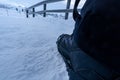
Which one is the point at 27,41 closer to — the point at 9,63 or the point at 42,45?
the point at 42,45

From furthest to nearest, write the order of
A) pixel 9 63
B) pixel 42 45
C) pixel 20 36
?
1. pixel 20 36
2. pixel 42 45
3. pixel 9 63

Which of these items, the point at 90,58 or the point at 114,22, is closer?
the point at 114,22

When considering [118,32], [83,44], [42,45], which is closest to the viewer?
[118,32]

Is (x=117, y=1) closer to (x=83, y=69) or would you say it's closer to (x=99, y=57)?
(x=99, y=57)

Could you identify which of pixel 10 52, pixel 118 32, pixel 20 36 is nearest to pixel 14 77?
pixel 10 52

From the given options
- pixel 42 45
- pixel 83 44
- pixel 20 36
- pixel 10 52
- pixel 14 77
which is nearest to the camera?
pixel 83 44

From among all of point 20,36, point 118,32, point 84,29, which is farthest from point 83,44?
point 20,36

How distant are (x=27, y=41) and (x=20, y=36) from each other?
0.92 feet

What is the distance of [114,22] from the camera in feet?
2.28

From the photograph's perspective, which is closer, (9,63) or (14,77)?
→ (14,77)

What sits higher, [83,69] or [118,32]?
[118,32]

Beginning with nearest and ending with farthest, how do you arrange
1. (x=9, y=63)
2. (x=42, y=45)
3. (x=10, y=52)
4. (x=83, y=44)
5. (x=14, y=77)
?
(x=83, y=44)
(x=14, y=77)
(x=9, y=63)
(x=10, y=52)
(x=42, y=45)

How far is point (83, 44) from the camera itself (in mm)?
810

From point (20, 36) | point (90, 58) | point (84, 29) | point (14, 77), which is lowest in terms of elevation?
point (14, 77)
